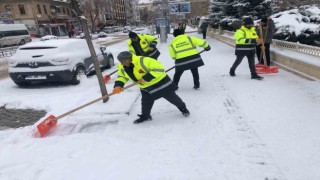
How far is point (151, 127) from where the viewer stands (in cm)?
469

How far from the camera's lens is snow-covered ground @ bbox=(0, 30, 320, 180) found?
335 cm

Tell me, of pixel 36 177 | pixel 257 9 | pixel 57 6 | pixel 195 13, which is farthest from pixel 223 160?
pixel 195 13

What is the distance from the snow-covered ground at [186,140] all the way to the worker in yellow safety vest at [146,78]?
42 centimetres

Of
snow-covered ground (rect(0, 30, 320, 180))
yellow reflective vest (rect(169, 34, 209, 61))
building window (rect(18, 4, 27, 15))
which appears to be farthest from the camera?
building window (rect(18, 4, 27, 15))

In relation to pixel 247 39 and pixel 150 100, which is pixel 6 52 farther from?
pixel 150 100

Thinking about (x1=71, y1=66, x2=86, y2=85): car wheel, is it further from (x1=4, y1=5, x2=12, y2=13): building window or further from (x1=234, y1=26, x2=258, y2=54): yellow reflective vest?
(x1=4, y1=5, x2=12, y2=13): building window

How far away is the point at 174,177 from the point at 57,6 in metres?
55.9

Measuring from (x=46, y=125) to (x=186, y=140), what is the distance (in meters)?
2.49

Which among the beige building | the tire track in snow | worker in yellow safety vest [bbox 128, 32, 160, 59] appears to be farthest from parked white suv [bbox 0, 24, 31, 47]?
the tire track in snow

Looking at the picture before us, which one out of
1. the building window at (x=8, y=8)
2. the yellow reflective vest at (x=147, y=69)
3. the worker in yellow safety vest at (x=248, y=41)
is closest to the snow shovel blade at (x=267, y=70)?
the worker in yellow safety vest at (x=248, y=41)

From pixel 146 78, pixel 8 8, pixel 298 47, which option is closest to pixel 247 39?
pixel 298 47

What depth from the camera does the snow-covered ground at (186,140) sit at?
3.35 metres

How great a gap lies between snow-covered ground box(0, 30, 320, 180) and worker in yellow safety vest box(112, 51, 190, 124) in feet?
1.37

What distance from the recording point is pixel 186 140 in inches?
161
